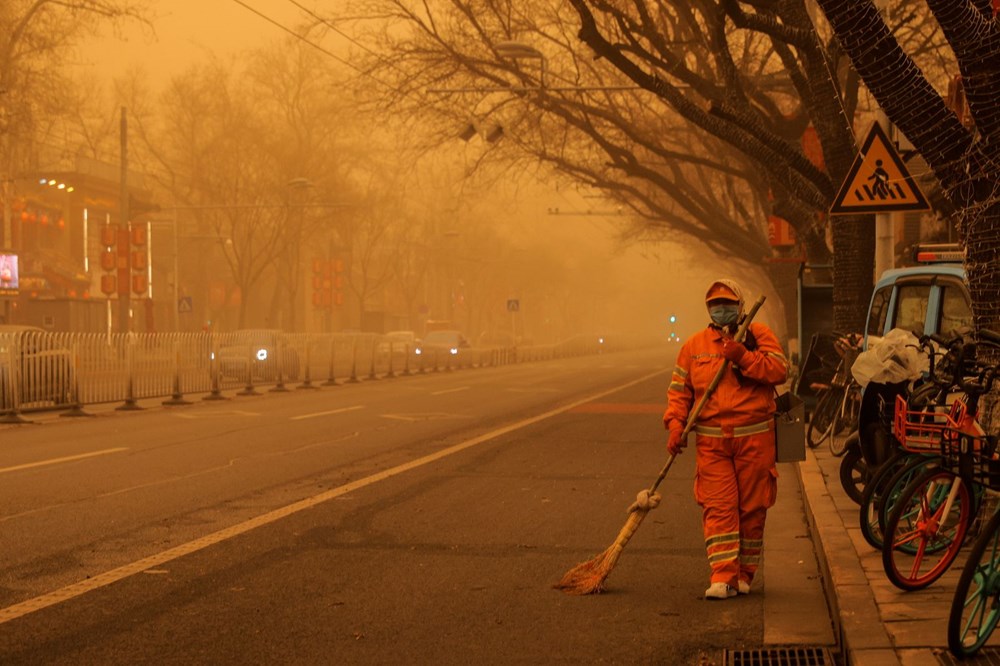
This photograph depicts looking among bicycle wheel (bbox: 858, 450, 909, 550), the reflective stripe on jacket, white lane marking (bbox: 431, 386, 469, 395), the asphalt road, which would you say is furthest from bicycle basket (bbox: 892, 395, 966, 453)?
white lane marking (bbox: 431, 386, 469, 395)

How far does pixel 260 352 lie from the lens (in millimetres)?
29000

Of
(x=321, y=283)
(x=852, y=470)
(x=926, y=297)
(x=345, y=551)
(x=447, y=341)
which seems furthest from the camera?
(x=321, y=283)

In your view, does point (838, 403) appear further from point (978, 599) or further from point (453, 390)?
point (453, 390)

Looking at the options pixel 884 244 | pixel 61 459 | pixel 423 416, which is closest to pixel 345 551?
pixel 61 459

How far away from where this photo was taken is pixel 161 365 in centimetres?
2408

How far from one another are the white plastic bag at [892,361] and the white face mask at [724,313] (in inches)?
44.5

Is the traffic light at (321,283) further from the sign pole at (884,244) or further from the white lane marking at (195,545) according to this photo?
the sign pole at (884,244)

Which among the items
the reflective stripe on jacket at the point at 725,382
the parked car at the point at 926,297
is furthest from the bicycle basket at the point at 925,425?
the parked car at the point at 926,297

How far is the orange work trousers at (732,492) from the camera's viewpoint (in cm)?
699

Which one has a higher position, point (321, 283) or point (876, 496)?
point (321, 283)

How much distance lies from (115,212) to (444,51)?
47821 millimetres

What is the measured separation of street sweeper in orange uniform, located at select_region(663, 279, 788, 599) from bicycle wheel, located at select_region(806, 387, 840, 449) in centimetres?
741

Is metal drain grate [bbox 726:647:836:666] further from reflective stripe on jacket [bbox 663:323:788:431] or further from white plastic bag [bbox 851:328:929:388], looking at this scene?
white plastic bag [bbox 851:328:929:388]

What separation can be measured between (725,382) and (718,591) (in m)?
1.06
